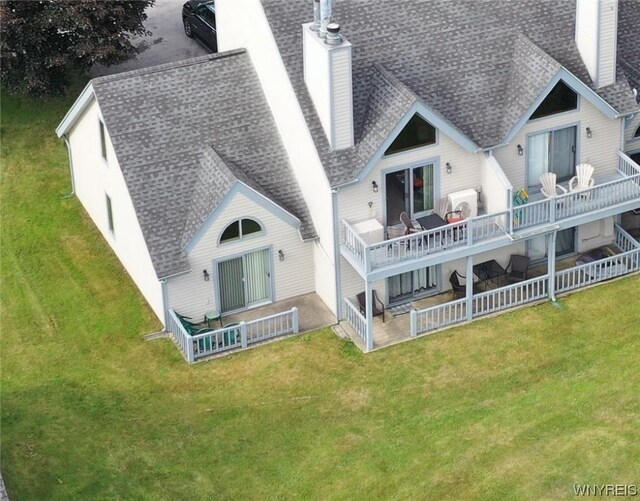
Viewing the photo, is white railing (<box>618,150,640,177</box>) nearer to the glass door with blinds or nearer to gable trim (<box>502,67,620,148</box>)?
gable trim (<box>502,67,620,148</box>)

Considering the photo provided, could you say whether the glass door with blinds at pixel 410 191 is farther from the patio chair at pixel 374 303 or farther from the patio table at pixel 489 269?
the patio table at pixel 489 269

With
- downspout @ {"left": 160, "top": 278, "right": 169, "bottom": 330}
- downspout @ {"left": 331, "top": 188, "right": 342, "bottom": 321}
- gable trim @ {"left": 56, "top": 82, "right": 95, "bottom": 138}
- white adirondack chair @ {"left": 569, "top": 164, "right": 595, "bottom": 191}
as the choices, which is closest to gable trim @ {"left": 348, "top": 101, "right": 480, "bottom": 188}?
downspout @ {"left": 331, "top": 188, "right": 342, "bottom": 321}

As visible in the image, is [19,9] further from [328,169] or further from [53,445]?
[53,445]

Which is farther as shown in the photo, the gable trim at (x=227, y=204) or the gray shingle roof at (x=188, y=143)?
the gray shingle roof at (x=188, y=143)

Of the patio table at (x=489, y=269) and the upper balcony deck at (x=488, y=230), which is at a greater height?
the upper balcony deck at (x=488, y=230)

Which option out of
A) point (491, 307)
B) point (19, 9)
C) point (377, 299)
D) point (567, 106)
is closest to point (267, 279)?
point (377, 299)

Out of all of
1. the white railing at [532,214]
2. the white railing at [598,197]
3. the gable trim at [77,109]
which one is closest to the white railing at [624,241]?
the white railing at [598,197]

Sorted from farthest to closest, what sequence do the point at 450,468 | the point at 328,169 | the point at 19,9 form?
the point at 19,9 → the point at 328,169 → the point at 450,468
